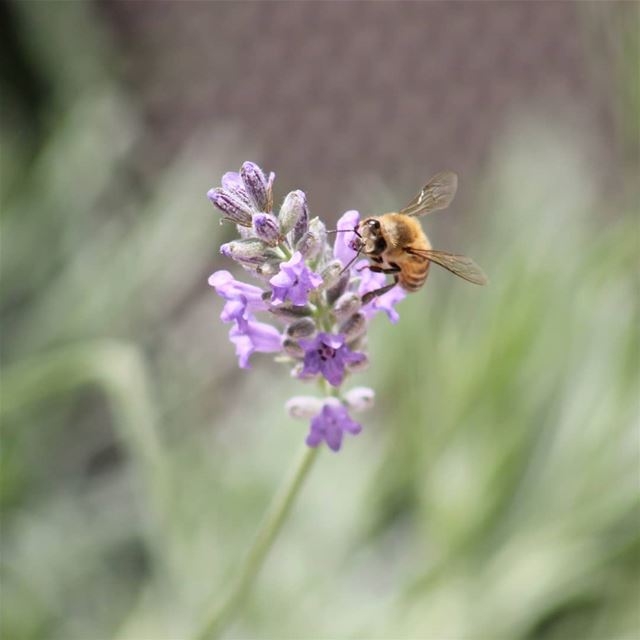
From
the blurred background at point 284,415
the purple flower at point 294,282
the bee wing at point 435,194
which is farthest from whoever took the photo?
the blurred background at point 284,415

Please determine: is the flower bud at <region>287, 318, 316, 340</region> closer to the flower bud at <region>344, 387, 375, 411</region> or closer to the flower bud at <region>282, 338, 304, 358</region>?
the flower bud at <region>282, 338, 304, 358</region>

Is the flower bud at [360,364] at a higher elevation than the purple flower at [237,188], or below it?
below

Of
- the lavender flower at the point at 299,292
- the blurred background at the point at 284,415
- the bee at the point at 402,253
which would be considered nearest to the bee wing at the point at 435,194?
the bee at the point at 402,253

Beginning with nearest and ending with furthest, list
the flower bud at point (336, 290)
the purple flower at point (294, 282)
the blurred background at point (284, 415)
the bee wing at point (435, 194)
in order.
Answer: the purple flower at point (294, 282), the flower bud at point (336, 290), the bee wing at point (435, 194), the blurred background at point (284, 415)

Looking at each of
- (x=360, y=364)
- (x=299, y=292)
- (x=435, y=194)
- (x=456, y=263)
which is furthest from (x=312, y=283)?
(x=435, y=194)

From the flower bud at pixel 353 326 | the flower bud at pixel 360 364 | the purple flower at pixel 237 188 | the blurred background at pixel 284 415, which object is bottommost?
the flower bud at pixel 360 364

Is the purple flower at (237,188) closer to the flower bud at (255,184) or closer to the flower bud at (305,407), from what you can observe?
the flower bud at (255,184)

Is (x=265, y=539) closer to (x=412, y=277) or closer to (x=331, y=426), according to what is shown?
(x=331, y=426)
